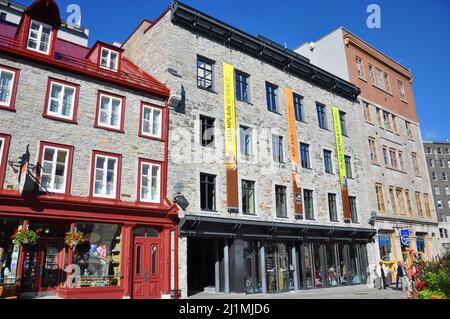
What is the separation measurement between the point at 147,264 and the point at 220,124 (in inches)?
325

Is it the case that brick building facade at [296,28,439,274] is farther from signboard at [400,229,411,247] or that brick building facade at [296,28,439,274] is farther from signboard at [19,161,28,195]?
signboard at [19,161,28,195]

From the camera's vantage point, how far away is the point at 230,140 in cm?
1973

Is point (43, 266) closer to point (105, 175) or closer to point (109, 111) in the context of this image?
point (105, 175)

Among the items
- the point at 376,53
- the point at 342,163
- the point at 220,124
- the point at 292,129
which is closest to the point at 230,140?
→ the point at 220,124

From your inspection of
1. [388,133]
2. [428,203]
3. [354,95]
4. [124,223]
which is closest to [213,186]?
[124,223]

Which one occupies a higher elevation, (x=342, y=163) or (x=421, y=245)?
(x=342, y=163)

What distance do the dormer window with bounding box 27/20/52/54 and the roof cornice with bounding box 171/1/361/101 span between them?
644 centimetres

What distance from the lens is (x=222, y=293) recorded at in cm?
1777

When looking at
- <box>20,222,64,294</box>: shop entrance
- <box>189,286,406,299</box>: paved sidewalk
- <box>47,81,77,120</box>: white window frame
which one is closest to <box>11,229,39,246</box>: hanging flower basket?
<box>20,222,64,294</box>: shop entrance

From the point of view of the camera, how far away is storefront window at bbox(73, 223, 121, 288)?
1398cm

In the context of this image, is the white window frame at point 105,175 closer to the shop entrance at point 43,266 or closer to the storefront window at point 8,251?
Result: the shop entrance at point 43,266

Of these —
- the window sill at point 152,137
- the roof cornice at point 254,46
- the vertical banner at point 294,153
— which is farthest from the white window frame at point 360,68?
the window sill at point 152,137

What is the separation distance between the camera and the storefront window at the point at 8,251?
40.5ft
